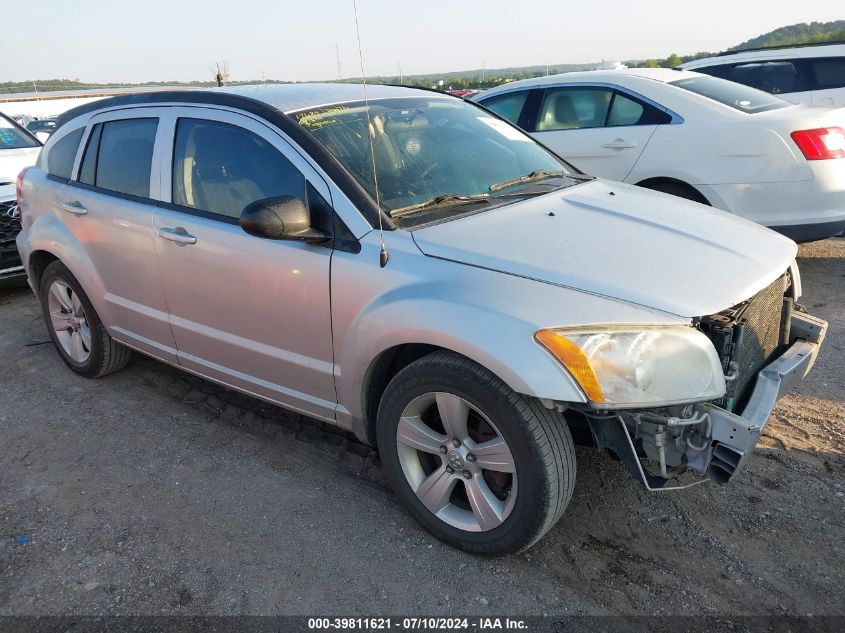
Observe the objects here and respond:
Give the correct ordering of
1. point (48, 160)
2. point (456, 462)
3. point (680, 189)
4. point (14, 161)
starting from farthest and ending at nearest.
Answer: point (14, 161) < point (680, 189) < point (48, 160) < point (456, 462)

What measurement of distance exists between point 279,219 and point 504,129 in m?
1.71

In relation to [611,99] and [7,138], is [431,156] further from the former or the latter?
[7,138]

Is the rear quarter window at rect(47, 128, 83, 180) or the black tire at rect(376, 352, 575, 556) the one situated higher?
the rear quarter window at rect(47, 128, 83, 180)

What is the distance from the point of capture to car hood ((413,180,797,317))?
→ 7.86 feet

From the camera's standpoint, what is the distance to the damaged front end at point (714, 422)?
2273mm

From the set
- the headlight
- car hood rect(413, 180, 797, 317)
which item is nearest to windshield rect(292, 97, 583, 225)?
car hood rect(413, 180, 797, 317)

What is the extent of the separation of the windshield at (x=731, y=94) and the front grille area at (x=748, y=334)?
10.4 feet

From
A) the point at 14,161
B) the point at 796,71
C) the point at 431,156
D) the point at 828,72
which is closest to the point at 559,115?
the point at 431,156

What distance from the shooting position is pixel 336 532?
2.86 m

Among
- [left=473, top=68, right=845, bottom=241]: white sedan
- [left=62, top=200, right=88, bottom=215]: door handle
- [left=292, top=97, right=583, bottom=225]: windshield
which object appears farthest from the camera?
[left=473, top=68, right=845, bottom=241]: white sedan

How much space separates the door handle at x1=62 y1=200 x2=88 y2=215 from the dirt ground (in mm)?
1229

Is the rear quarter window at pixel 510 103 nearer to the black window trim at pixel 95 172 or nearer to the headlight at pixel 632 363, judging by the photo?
the black window trim at pixel 95 172

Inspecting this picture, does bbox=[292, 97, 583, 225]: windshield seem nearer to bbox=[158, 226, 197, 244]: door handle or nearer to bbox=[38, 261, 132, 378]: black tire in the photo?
bbox=[158, 226, 197, 244]: door handle

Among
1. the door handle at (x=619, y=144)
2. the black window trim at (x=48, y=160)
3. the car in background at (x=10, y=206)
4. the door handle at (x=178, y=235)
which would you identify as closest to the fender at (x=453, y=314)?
the door handle at (x=178, y=235)
